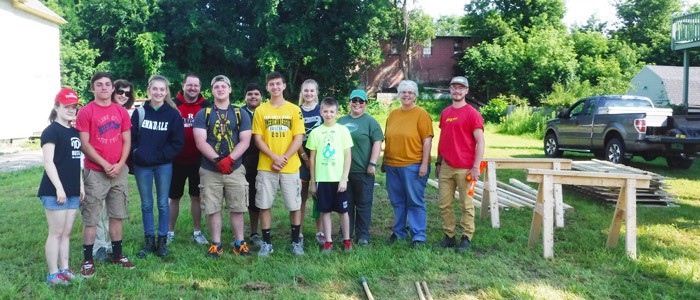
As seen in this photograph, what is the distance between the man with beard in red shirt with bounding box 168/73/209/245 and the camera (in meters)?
5.30

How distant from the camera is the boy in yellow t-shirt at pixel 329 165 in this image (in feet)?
16.9

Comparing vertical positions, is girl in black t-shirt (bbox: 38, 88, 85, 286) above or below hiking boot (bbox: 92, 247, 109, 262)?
above

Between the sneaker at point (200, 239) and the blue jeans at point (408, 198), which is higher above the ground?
the blue jeans at point (408, 198)

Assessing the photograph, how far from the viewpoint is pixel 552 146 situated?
14.5 m

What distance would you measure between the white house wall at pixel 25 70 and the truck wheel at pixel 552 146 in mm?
18764

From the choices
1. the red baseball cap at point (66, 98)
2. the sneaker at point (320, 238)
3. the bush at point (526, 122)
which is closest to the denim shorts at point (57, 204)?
the red baseball cap at point (66, 98)

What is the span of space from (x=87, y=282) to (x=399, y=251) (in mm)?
2808

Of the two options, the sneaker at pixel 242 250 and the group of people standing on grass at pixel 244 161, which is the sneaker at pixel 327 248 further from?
the sneaker at pixel 242 250

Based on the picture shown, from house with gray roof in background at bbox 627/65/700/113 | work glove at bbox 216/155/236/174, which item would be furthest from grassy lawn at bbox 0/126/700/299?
house with gray roof in background at bbox 627/65/700/113

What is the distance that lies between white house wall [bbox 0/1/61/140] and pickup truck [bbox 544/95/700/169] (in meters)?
19.2

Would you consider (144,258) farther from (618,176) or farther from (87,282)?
(618,176)

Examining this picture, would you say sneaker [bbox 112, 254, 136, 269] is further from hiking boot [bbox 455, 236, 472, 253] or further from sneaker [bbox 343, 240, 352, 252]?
hiking boot [bbox 455, 236, 472, 253]

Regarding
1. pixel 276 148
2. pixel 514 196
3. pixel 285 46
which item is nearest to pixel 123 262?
pixel 276 148

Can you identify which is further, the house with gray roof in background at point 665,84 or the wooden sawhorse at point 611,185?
the house with gray roof in background at point 665,84
